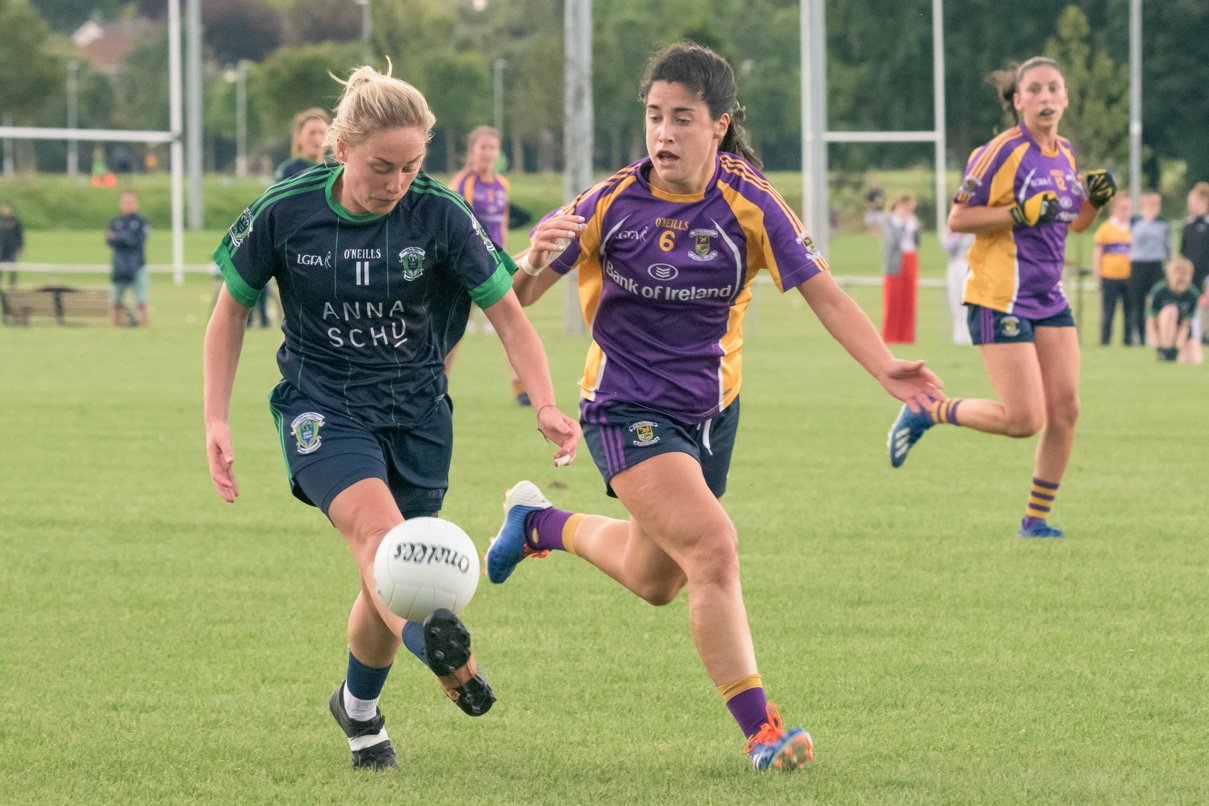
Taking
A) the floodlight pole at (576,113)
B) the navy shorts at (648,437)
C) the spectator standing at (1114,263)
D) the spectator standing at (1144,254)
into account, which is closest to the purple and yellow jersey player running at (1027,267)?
the navy shorts at (648,437)

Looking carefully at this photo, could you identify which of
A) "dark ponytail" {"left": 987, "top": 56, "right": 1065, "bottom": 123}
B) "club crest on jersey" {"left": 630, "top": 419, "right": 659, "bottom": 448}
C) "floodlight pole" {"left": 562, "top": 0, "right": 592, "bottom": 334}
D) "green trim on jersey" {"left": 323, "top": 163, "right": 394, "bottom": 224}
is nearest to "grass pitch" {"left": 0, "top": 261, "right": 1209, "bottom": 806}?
"club crest on jersey" {"left": 630, "top": 419, "right": 659, "bottom": 448}

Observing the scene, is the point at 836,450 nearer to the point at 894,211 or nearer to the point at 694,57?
the point at 694,57

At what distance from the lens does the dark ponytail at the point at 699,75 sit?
15.7 ft

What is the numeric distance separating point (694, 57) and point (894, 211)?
725 inches

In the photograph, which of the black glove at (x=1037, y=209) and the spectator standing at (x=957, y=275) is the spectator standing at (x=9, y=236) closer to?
the spectator standing at (x=957, y=275)

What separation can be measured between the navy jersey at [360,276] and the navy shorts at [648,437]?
63 centimetres

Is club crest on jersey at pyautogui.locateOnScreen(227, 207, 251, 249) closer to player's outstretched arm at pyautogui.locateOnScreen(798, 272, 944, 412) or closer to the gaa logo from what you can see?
the gaa logo

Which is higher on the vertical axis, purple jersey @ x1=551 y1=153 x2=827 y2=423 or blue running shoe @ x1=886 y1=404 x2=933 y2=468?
purple jersey @ x1=551 y1=153 x2=827 y2=423

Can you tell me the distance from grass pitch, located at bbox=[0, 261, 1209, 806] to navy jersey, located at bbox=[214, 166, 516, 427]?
1.08 m

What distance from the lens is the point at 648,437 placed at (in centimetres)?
494

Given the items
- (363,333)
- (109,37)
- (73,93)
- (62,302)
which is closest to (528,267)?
(363,333)

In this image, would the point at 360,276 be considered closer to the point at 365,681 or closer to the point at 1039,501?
the point at 365,681

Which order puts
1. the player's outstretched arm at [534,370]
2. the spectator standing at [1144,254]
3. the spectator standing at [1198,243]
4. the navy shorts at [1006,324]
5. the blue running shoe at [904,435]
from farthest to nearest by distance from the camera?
the spectator standing at [1144,254] < the spectator standing at [1198,243] < the blue running shoe at [904,435] < the navy shorts at [1006,324] < the player's outstretched arm at [534,370]

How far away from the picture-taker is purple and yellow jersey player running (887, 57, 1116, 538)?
798cm
